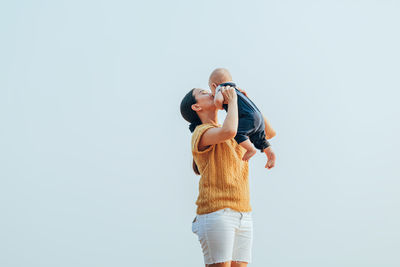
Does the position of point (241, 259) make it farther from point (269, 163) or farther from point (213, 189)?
point (269, 163)

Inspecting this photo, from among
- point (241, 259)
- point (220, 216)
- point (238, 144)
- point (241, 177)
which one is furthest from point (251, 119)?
point (241, 259)

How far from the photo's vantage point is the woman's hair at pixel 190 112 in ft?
7.07

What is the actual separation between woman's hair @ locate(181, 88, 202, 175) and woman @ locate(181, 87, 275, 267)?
15 cm

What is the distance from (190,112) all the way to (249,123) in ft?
1.02

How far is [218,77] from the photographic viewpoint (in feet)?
7.30

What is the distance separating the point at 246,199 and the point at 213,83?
625 mm

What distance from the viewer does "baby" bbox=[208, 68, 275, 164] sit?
1.99 meters

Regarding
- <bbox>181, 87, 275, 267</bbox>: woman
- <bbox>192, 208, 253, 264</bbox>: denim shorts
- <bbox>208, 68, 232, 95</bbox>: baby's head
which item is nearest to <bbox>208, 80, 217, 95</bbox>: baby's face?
<bbox>208, 68, 232, 95</bbox>: baby's head

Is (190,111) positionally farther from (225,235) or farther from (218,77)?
(225,235)

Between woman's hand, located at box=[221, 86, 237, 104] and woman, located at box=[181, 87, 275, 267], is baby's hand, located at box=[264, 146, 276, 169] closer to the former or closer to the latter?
woman, located at box=[181, 87, 275, 267]

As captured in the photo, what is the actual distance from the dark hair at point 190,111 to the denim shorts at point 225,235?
1.62ft

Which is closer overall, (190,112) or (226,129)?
(226,129)

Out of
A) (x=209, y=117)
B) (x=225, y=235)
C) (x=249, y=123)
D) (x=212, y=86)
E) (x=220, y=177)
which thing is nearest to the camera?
(x=225, y=235)

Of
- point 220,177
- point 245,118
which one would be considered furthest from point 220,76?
point 220,177
